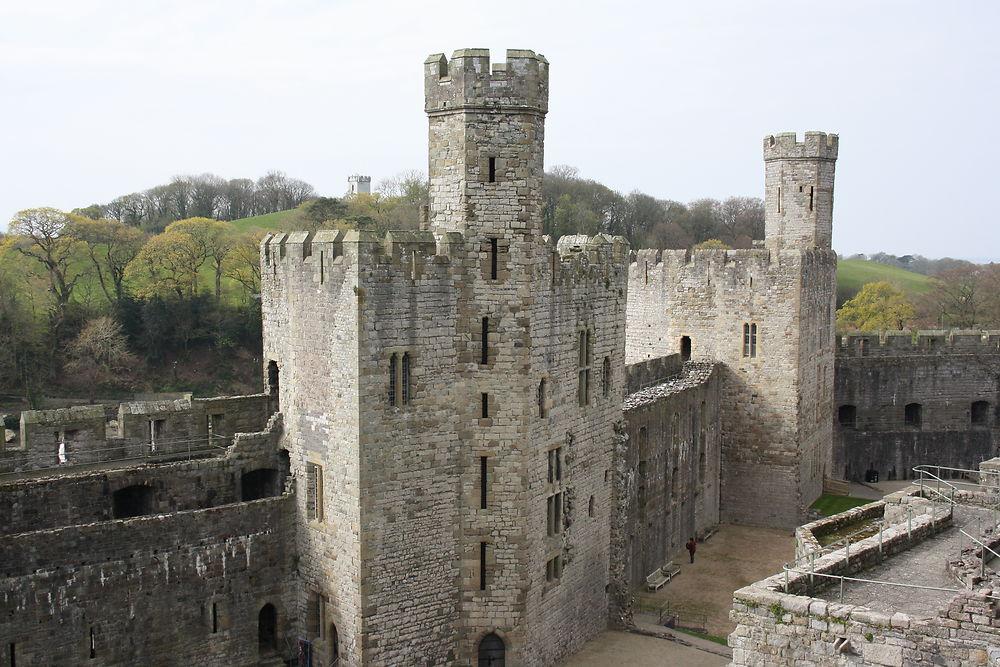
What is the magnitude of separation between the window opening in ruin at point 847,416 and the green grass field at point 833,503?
4.72m

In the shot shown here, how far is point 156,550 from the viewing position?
16859mm

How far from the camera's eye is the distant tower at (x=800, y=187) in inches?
1238

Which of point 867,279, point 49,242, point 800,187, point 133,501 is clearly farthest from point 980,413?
point 49,242

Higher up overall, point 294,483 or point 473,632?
point 294,483

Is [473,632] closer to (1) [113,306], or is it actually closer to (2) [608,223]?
(1) [113,306]

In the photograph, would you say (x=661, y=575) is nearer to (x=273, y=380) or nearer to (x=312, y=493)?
(x=312, y=493)

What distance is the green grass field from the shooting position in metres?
31.8

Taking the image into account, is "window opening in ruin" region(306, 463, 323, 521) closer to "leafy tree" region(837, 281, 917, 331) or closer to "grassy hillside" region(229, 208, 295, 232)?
"leafy tree" region(837, 281, 917, 331)

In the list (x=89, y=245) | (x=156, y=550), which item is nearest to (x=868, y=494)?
(x=156, y=550)

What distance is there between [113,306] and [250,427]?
123ft

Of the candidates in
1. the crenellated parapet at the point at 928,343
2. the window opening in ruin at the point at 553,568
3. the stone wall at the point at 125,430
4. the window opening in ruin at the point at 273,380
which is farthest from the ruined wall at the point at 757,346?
the stone wall at the point at 125,430

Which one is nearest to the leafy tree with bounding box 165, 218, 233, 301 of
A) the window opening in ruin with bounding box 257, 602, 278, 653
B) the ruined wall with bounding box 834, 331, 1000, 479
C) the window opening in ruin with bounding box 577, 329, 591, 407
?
the ruined wall with bounding box 834, 331, 1000, 479

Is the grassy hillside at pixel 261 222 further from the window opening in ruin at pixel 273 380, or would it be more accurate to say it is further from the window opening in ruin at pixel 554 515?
the window opening in ruin at pixel 554 515

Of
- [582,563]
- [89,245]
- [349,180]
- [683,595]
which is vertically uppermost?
[349,180]
